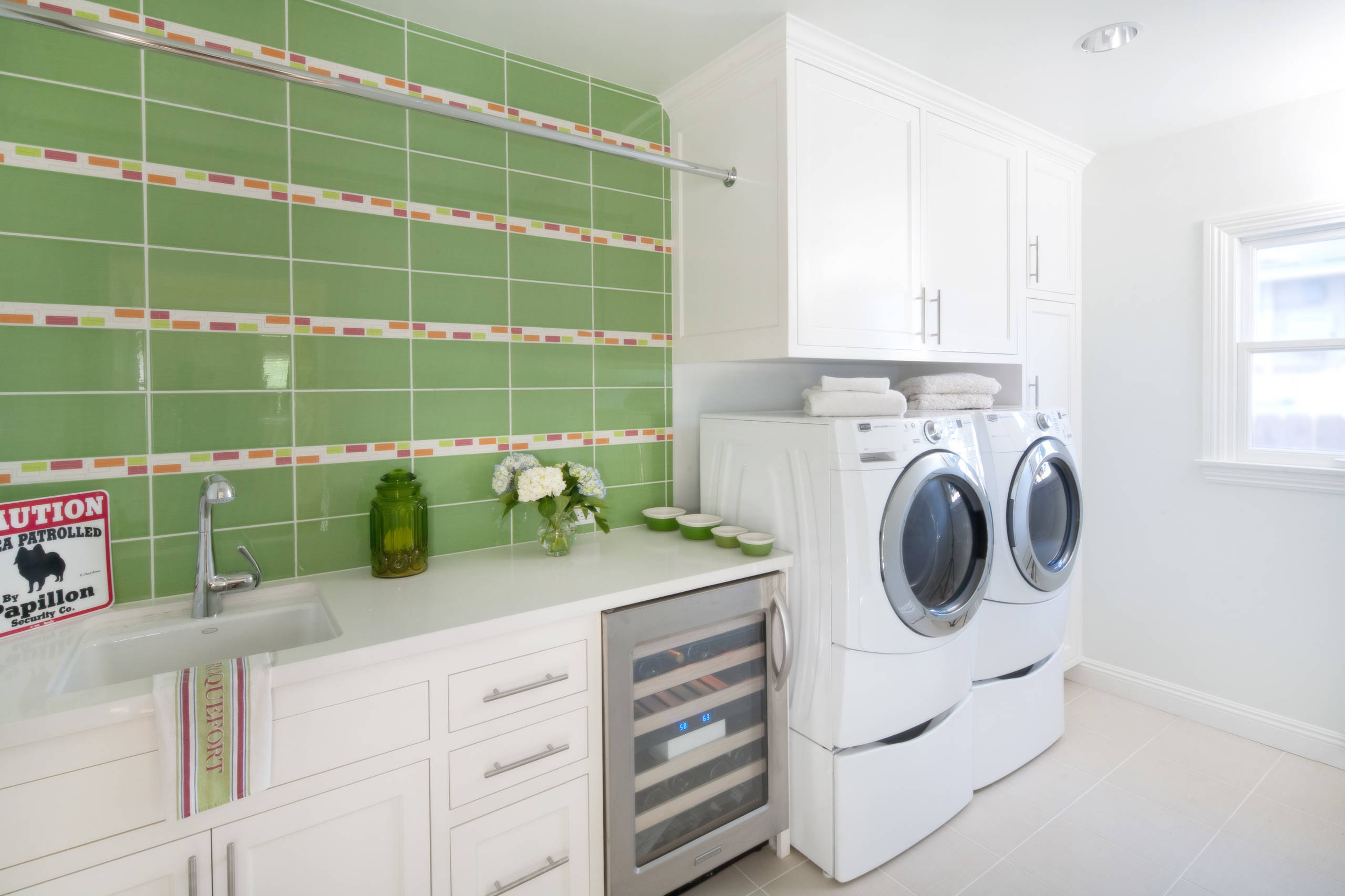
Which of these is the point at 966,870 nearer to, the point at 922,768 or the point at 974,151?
the point at 922,768

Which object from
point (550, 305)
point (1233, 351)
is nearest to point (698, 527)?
point (550, 305)

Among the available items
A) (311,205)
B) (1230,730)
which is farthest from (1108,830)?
(311,205)

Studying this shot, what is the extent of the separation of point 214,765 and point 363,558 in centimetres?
74

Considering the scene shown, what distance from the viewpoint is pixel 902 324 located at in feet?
7.14

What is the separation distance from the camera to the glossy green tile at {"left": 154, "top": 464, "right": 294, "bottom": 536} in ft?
5.04

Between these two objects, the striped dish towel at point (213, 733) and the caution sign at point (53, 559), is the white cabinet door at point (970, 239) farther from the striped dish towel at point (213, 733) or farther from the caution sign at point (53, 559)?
the caution sign at point (53, 559)

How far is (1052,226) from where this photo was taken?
2770 millimetres

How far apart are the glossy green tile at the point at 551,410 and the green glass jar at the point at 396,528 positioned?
1.36 feet

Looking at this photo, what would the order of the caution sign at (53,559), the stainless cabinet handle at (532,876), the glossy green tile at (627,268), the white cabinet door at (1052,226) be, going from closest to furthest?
the caution sign at (53,559), the stainless cabinet handle at (532,876), the glossy green tile at (627,268), the white cabinet door at (1052,226)

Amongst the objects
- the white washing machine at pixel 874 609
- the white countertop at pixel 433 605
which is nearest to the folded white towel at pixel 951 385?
the white washing machine at pixel 874 609

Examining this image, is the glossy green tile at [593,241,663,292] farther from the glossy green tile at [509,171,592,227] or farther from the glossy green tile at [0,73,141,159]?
the glossy green tile at [0,73,141,159]

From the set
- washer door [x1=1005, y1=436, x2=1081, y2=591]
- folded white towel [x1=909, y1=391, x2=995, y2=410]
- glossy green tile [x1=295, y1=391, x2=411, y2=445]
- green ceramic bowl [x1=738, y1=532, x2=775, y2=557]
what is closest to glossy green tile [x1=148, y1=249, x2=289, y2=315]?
glossy green tile [x1=295, y1=391, x2=411, y2=445]

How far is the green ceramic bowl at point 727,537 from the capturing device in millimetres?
1946

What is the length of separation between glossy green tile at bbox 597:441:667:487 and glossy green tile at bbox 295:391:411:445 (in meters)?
0.64
